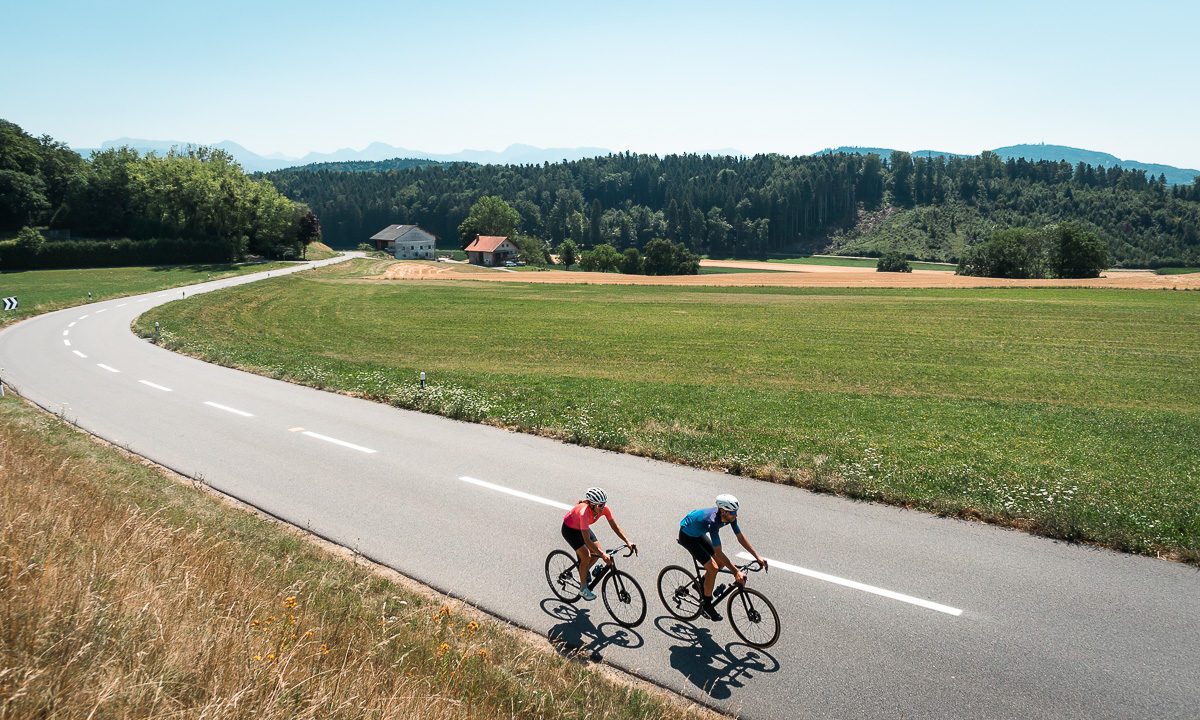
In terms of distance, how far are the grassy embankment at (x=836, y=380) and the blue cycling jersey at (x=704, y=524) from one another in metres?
5.21

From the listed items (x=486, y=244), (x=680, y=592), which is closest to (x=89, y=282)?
(x=486, y=244)

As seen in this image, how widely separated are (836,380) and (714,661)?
20497mm

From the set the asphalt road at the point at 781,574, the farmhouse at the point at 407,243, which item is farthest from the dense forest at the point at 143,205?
the asphalt road at the point at 781,574

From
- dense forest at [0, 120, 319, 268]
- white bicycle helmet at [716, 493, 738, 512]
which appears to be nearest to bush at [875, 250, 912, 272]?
dense forest at [0, 120, 319, 268]

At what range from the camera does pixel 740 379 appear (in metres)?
26.0

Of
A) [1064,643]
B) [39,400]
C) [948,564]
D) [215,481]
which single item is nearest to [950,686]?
[1064,643]

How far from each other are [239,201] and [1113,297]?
322ft

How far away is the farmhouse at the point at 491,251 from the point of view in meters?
121

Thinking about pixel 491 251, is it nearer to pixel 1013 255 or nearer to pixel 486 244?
pixel 486 244

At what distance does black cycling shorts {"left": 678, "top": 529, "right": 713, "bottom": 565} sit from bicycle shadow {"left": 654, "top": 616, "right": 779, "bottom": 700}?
100 cm

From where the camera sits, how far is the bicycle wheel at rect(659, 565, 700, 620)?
7.95m

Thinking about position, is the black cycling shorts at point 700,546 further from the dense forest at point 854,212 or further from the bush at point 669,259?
the dense forest at point 854,212

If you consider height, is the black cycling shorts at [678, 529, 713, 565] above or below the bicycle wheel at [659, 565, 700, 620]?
above

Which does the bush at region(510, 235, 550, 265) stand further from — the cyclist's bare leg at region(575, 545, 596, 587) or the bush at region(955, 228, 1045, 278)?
the cyclist's bare leg at region(575, 545, 596, 587)
